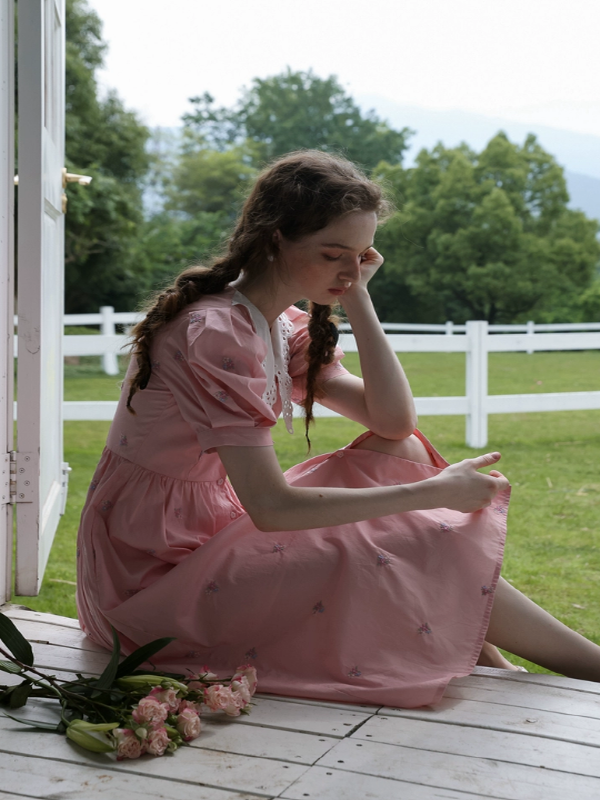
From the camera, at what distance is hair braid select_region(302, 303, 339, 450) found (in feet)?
5.78

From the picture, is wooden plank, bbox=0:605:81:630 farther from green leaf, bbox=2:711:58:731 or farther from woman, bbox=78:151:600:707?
green leaf, bbox=2:711:58:731

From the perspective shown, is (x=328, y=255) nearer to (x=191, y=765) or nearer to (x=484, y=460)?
(x=484, y=460)

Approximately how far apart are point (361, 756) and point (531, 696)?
400 millimetres

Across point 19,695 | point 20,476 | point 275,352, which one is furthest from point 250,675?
point 20,476

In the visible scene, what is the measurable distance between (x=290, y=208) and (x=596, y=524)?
300 centimetres

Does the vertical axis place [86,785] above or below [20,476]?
below

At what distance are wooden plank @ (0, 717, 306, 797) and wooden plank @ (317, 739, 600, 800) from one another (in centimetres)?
8

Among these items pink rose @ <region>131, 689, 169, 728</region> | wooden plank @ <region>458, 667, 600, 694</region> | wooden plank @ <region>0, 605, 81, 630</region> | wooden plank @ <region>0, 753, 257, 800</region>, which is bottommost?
wooden plank @ <region>0, 605, 81, 630</region>

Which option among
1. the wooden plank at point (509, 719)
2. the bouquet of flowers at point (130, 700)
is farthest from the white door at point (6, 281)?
the wooden plank at point (509, 719)

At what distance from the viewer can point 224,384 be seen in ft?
4.58

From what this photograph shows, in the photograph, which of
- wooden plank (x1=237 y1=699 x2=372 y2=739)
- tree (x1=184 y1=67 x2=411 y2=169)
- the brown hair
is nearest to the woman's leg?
wooden plank (x1=237 y1=699 x2=372 y2=739)

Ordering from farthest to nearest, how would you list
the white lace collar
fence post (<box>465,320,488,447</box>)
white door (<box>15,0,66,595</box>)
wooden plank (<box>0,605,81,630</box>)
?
fence post (<box>465,320,488,447</box>) → white door (<box>15,0,66,595</box>) → wooden plank (<box>0,605,81,630</box>) → the white lace collar

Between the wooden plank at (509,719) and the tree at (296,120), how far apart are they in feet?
107

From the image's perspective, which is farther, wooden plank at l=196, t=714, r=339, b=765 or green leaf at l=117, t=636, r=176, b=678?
green leaf at l=117, t=636, r=176, b=678
